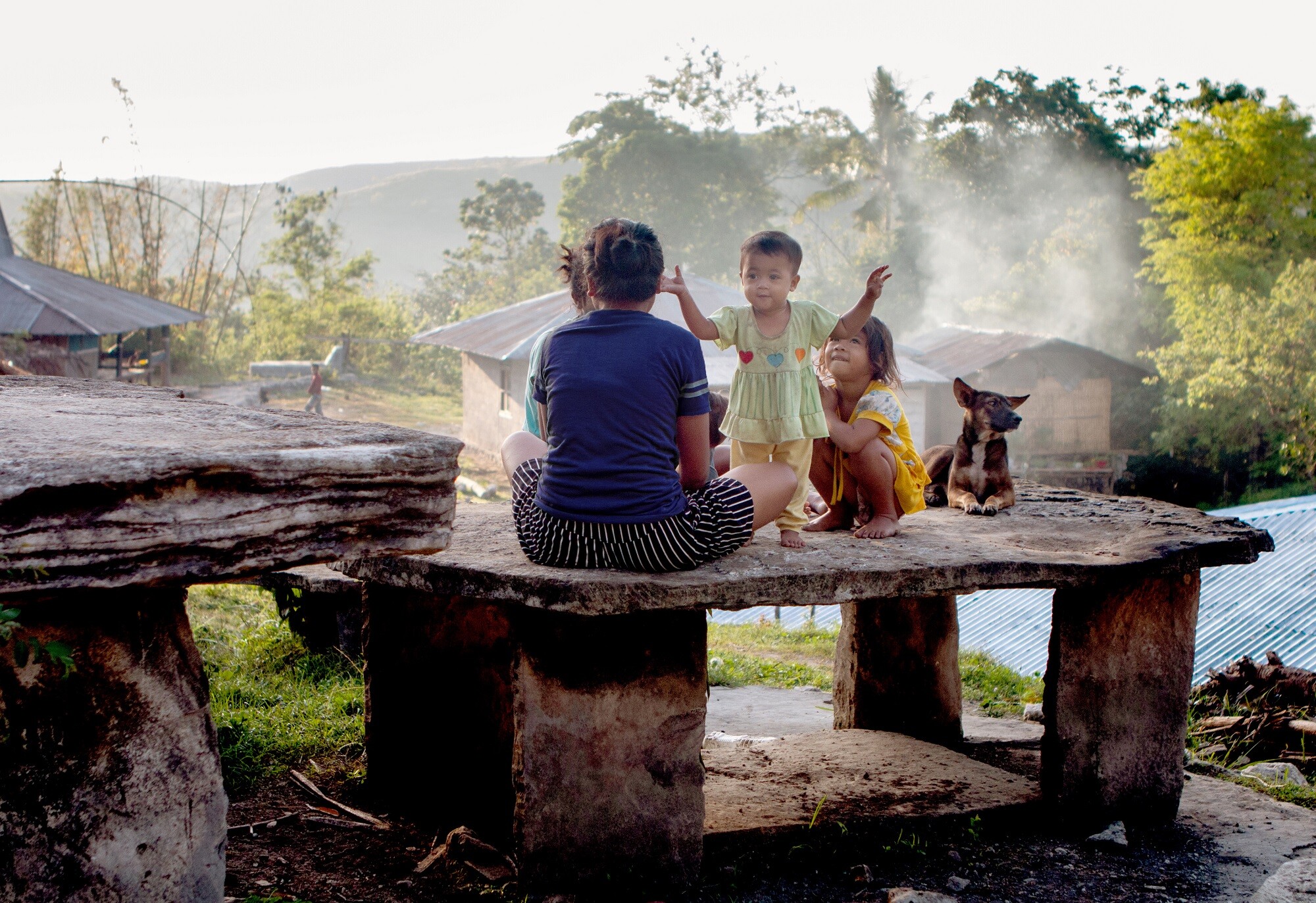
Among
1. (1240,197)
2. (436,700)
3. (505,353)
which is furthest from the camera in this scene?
(1240,197)

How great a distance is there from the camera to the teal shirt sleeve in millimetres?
3598

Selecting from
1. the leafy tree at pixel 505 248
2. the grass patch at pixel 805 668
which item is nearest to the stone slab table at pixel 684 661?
the grass patch at pixel 805 668

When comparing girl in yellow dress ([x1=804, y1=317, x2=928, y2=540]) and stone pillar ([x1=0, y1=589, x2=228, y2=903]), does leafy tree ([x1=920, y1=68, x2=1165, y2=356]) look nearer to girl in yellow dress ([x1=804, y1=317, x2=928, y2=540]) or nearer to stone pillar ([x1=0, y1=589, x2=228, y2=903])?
girl in yellow dress ([x1=804, y1=317, x2=928, y2=540])

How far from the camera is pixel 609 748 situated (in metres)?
3.32

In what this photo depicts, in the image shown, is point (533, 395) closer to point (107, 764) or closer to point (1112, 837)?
point (107, 764)

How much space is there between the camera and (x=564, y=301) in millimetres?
22984

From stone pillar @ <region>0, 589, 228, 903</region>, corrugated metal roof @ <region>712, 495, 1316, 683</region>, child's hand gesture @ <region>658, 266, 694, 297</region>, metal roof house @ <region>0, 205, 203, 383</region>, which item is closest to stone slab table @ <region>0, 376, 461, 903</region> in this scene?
stone pillar @ <region>0, 589, 228, 903</region>

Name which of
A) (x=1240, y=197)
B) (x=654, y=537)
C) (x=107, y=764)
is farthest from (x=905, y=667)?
(x=1240, y=197)

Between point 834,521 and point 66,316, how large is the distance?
15.0 meters

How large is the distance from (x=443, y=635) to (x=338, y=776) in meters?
0.78

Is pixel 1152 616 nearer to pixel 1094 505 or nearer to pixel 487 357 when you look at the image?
pixel 1094 505

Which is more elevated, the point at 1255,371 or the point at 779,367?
the point at 1255,371

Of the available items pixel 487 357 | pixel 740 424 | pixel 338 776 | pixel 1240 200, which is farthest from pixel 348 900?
pixel 1240 200

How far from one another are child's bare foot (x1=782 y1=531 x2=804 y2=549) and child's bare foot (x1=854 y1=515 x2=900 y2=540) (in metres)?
0.30
